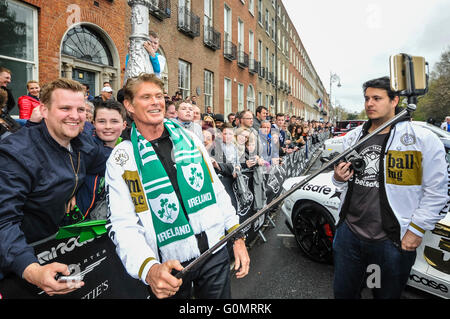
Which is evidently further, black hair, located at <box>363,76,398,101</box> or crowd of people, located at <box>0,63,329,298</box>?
black hair, located at <box>363,76,398,101</box>

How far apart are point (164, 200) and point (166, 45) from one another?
11465 mm

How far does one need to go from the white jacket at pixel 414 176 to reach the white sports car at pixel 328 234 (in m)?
1.04

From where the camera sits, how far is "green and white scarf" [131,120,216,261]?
5.68 ft

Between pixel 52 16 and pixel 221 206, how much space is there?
25.3 ft

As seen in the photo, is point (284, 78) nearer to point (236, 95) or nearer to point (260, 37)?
point (260, 37)

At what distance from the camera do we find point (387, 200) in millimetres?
2021

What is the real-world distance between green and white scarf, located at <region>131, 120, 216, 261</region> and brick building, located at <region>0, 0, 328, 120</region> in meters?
6.82

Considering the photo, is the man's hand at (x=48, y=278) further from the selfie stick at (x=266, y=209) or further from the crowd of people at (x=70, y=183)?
the selfie stick at (x=266, y=209)

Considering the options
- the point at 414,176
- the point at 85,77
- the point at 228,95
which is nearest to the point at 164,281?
the point at 414,176

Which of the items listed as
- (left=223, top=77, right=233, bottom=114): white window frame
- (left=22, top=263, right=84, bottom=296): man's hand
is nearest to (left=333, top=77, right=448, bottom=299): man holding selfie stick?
(left=22, top=263, right=84, bottom=296): man's hand

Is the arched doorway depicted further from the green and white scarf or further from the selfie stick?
the selfie stick

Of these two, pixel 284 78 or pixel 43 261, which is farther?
pixel 284 78

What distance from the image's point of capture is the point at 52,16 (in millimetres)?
7098
